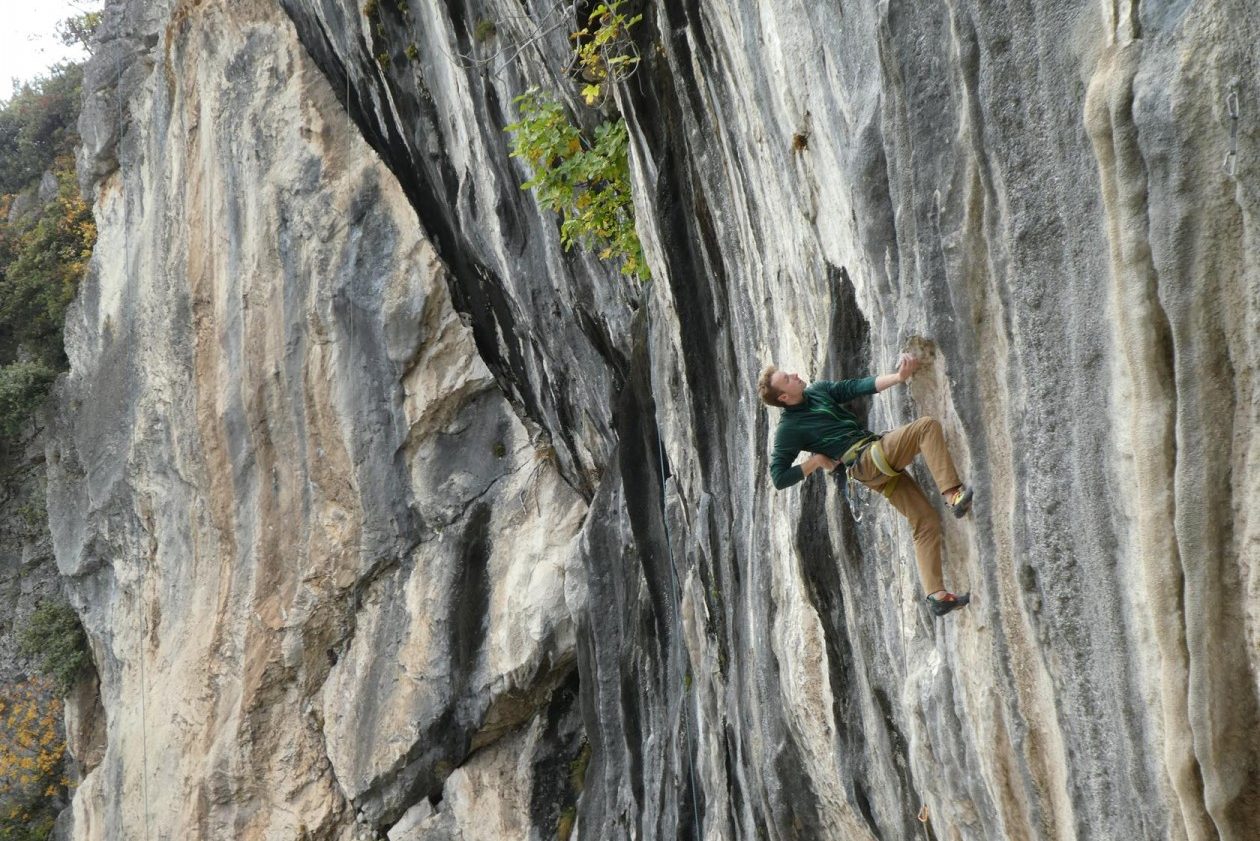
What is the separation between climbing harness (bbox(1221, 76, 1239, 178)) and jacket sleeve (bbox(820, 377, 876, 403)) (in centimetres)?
197

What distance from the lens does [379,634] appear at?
14.1m

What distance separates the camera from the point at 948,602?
509 centimetres

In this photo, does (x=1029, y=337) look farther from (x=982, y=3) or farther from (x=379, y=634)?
(x=379, y=634)

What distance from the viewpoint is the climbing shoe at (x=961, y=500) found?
4918 millimetres

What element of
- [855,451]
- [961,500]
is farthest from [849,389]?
[961,500]

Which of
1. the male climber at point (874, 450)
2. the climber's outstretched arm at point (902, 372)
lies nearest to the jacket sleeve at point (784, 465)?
the male climber at point (874, 450)

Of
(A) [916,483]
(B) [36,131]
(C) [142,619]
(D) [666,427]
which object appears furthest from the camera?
(B) [36,131]

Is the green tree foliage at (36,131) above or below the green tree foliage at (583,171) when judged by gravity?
above

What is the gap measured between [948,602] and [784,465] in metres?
1.12

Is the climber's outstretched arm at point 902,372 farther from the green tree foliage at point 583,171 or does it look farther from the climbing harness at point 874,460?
the green tree foliage at point 583,171

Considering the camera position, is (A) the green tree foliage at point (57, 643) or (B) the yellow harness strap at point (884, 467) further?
(A) the green tree foliage at point (57, 643)

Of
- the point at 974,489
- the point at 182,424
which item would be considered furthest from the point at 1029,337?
the point at 182,424

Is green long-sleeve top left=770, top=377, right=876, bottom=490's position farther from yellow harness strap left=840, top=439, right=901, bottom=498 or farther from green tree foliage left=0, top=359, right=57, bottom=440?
green tree foliage left=0, top=359, right=57, bottom=440

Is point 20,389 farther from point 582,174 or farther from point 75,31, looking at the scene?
point 582,174
